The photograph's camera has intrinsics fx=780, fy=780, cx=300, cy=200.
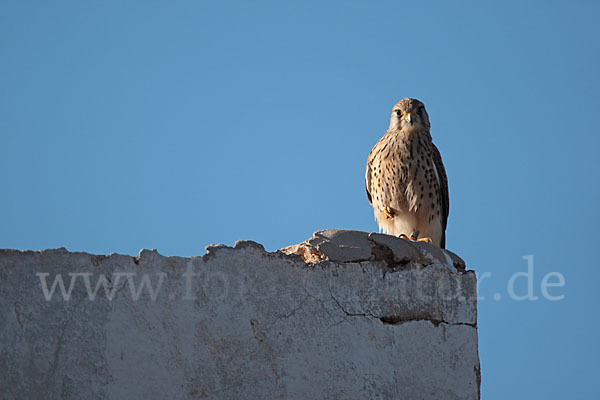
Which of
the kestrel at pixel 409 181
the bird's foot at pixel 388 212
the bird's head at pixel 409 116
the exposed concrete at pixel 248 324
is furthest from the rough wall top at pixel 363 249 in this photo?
the bird's head at pixel 409 116

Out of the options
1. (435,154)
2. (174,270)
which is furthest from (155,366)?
(435,154)

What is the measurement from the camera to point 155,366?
3309mm

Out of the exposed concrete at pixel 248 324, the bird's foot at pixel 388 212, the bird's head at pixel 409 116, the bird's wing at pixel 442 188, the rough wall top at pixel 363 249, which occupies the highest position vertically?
the bird's head at pixel 409 116

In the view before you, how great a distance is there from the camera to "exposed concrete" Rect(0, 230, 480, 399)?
3.18 metres

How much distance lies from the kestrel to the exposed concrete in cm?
189

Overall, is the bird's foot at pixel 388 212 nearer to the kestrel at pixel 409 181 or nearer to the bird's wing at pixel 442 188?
the kestrel at pixel 409 181

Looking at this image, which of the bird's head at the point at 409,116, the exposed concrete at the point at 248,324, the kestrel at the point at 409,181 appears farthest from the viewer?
the bird's head at the point at 409,116

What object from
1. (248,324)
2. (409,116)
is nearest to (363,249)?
(248,324)

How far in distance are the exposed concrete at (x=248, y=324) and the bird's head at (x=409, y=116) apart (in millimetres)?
2323

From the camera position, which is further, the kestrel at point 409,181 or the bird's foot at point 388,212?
the bird's foot at point 388,212

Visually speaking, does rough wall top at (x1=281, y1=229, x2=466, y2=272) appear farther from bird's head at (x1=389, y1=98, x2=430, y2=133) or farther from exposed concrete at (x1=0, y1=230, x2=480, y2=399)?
bird's head at (x1=389, y1=98, x2=430, y2=133)

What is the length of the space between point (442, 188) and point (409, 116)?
2.10 ft

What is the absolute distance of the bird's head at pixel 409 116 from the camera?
6273 millimetres

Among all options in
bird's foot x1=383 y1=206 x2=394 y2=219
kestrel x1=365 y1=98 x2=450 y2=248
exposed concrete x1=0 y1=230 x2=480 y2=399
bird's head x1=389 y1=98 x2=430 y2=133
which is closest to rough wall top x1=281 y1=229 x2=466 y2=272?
exposed concrete x1=0 y1=230 x2=480 y2=399
